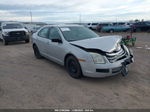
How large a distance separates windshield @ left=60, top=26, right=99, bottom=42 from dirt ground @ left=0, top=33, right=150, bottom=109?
1150mm

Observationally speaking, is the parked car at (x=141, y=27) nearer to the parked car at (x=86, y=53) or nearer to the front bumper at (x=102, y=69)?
the parked car at (x=86, y=53)

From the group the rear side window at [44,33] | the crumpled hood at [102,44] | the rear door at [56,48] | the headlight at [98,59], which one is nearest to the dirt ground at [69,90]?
the rear door at [56,48]

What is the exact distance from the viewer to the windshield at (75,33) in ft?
15.7

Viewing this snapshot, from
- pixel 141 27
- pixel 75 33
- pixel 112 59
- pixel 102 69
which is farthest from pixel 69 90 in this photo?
pixel 141 27

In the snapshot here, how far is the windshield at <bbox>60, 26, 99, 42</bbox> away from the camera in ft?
15.7

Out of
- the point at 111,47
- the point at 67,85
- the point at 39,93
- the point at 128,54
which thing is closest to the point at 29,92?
the point at 39,93

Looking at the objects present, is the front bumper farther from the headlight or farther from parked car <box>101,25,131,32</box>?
parked car <box>101,25,131,32</box>

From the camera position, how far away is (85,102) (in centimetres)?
315

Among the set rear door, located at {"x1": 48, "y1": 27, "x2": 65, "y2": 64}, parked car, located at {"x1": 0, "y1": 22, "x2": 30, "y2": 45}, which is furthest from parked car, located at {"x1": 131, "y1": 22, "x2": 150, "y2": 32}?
rear door, located at {"x1": 48, "y1": 27, "x2": 65, "y2": 64}

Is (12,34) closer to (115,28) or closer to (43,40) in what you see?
(43,40)

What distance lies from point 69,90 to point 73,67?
846mm

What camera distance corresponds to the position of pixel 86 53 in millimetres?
3826

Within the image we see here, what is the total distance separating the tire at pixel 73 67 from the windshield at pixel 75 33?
65 centimetres

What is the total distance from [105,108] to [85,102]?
17.0 inches
